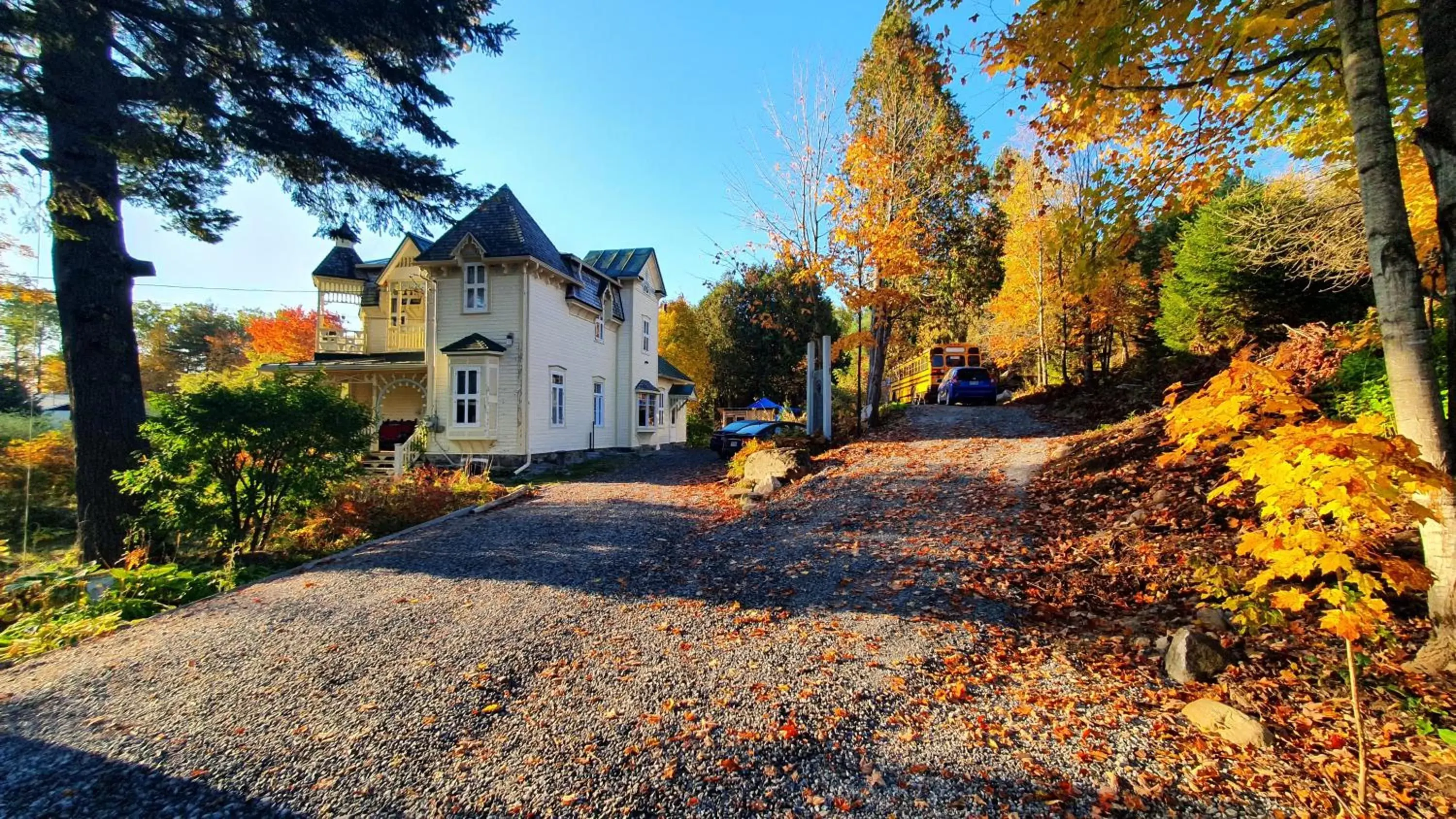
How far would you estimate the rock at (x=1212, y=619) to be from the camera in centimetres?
381

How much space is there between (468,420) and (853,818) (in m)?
15.5

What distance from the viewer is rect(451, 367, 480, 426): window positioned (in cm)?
1566

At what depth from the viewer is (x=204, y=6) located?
7398 millimetres

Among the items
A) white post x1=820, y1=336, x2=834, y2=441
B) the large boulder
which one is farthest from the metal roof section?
white post x1=820, y1=336, x2=834, y2=441

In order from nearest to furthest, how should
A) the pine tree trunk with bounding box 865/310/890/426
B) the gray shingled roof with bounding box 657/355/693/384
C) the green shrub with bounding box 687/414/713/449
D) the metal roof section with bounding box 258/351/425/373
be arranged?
the pine tree trunk with bounding box 865/310/890/426 < the metal roof section with bounding box 258/351/425/373 < the gray shingled roof with bounding box 657/355/693/384 < the green shrub with bounding box 687/414/713/449

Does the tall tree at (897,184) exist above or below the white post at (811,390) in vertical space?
above

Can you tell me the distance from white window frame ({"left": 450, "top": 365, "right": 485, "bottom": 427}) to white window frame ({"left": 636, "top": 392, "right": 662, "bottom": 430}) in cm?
790

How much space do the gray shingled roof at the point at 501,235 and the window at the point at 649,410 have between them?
711 centimetres

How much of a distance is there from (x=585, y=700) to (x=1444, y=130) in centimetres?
581

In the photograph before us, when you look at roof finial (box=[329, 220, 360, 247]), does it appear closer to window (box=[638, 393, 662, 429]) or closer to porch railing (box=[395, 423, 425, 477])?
porch railing (box=[395, 423, 425, 477])

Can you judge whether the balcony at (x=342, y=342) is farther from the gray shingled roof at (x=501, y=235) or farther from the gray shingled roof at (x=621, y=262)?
the gray shingled roof at (x=621, y=262)

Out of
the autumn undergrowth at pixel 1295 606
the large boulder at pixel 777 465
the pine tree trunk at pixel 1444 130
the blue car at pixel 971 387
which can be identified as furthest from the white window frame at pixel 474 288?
the pine tree trunk at pixel 1444 130

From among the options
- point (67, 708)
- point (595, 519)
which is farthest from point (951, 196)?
point (67, 708)

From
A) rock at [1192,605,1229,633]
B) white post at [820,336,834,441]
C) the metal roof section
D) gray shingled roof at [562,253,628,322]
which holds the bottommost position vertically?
rock at [1192,605,1229,633]
